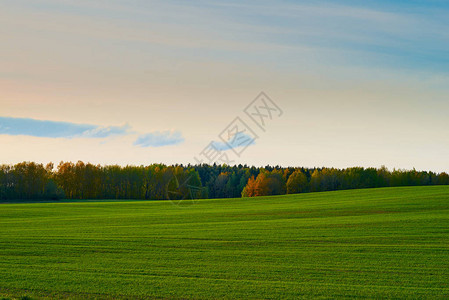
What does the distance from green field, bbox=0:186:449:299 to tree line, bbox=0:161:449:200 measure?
209 feet

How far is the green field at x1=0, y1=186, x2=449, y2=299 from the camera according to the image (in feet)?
49.0

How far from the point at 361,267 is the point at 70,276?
39.9ft

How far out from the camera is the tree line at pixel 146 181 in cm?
9281

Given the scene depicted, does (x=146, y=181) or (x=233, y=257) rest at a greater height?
(x=146, y=181)

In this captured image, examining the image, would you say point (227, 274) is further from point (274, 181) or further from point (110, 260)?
point (274, 181)

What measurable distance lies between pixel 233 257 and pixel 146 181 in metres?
94.4

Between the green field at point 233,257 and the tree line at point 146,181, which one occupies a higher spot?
the tree line at point 146,181

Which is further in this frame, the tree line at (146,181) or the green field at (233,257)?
the tree line at (146,181)

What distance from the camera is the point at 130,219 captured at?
123ft

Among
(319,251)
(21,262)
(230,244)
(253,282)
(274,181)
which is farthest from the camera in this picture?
(274,181)

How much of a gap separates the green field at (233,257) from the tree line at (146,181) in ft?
209

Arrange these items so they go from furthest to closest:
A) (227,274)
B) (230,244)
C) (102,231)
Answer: (102,231)
(230,244)
(227,274)

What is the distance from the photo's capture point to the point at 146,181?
112188 mm

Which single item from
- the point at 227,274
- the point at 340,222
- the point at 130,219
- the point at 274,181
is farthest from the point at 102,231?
the point at 274,181
